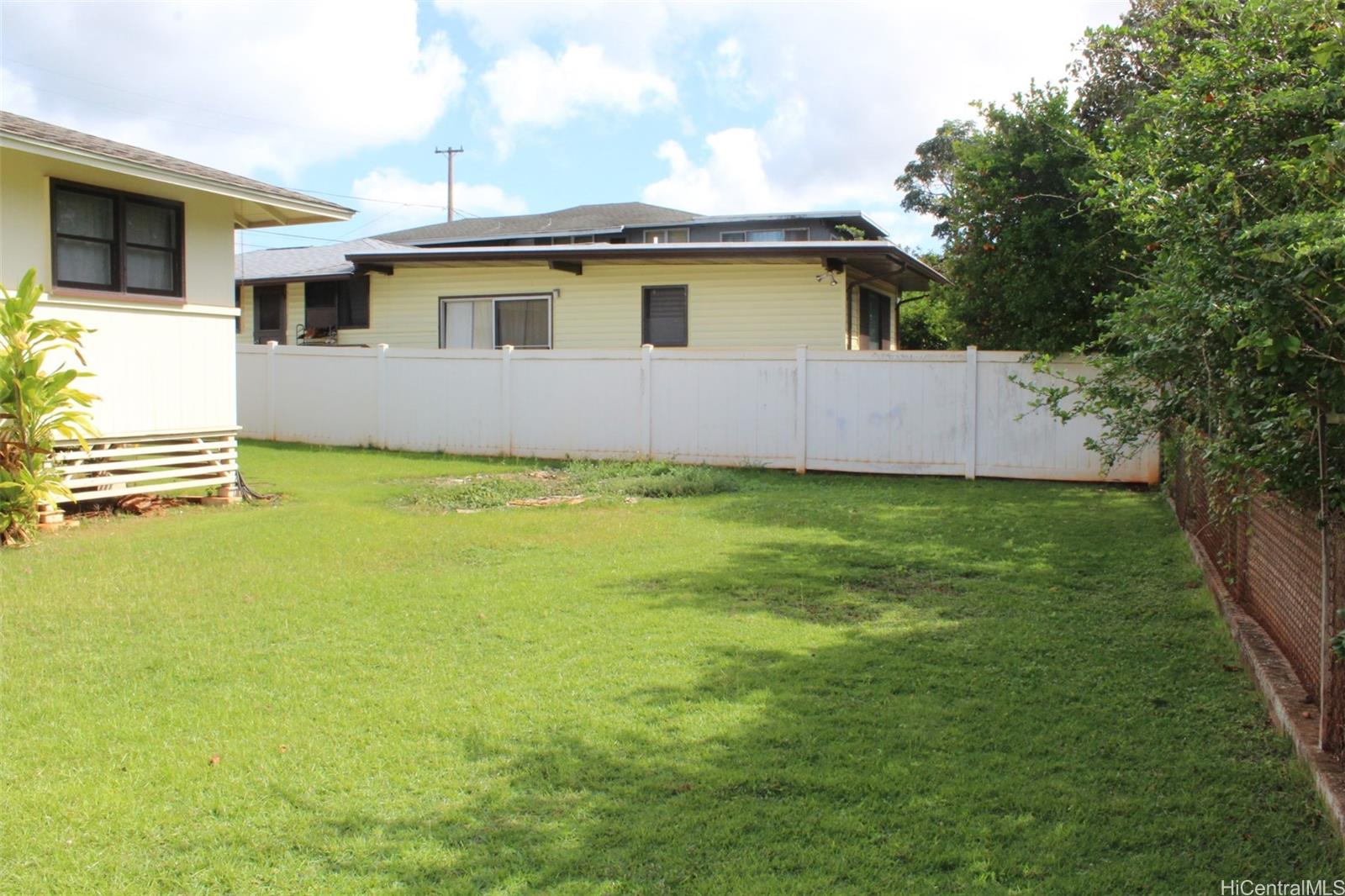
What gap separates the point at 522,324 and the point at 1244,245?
15.8 metres

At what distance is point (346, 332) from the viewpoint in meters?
20.8

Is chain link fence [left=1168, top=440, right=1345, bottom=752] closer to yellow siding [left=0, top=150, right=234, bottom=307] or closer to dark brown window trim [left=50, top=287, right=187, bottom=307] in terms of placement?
dark brown window trim [left=50, top=287, right=187, bottom=307]

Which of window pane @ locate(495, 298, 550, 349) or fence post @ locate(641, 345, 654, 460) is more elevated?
window pane @ locate(495, 298, 550, 349)

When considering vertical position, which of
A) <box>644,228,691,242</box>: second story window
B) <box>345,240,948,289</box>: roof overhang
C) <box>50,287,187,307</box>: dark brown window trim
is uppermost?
<box>644,228,691,242</box>: second story window

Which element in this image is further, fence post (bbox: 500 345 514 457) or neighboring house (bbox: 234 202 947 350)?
neighboring house (bbox: 234 202 947 350)

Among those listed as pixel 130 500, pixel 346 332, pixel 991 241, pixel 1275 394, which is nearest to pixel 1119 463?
pixel 991 241

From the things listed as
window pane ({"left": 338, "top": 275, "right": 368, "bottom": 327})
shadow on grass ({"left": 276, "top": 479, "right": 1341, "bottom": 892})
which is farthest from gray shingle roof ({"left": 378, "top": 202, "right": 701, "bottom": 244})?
shadow on grass ({"left": 276, "top": 479, "right": 1341, "bottom": 892})

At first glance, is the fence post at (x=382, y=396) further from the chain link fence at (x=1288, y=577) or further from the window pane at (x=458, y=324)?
the chain link fence at (x=1288, y=577)

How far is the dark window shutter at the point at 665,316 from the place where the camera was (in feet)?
58.7

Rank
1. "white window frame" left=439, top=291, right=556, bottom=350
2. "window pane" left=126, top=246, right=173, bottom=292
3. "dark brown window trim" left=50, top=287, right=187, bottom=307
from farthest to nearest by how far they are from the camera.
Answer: "white window frame" left=439, top=291, right=556, bottom=350, "window pane" left=126, top=246, right=173, bottom=292, "dark brown window trim" left=50, top=287, right=187, bottom=307

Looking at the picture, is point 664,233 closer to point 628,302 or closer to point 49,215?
point 628,302

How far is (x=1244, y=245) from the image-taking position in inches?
153

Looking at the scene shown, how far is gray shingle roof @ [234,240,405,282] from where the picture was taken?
832 inches

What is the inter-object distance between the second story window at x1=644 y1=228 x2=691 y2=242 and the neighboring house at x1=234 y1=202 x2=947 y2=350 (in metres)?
7.42
